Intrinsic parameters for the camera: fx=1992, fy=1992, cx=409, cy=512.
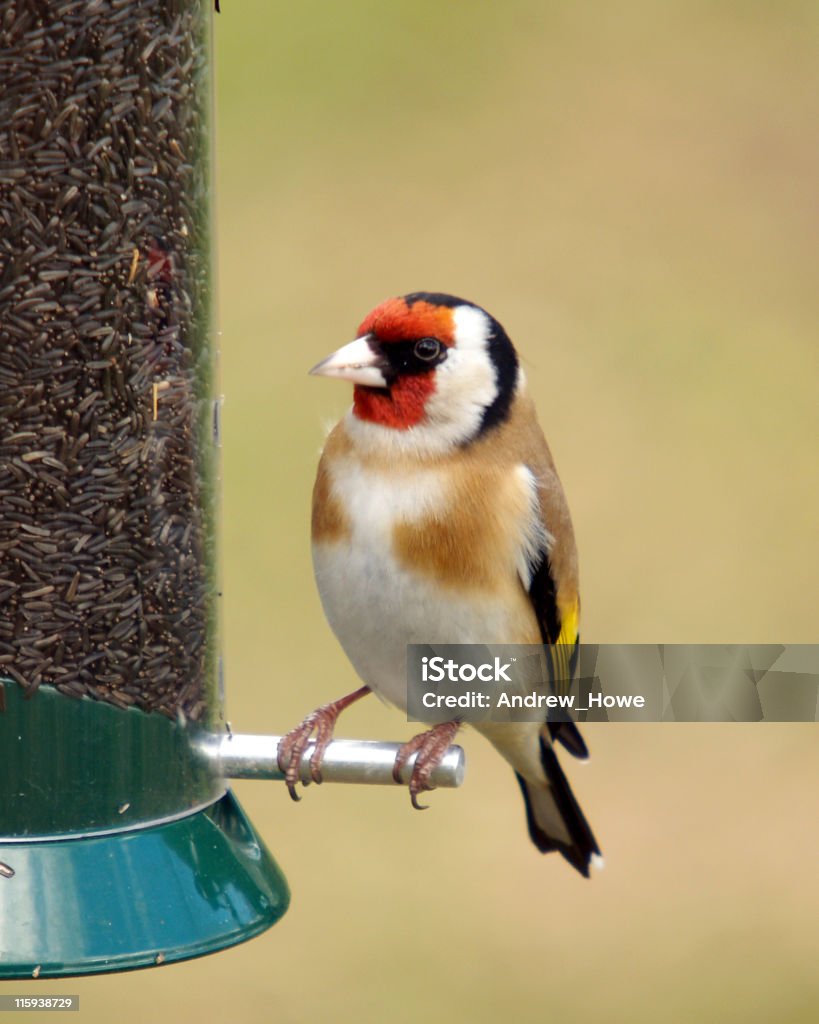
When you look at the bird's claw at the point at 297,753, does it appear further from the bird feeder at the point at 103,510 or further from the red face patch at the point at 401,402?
the red face patch at the point at 401,402

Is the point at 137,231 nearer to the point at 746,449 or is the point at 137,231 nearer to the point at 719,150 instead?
the point at 746,449

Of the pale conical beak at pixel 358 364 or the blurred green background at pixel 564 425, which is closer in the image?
the pale conical beak at pixel 358 364

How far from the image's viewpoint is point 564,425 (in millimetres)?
9070

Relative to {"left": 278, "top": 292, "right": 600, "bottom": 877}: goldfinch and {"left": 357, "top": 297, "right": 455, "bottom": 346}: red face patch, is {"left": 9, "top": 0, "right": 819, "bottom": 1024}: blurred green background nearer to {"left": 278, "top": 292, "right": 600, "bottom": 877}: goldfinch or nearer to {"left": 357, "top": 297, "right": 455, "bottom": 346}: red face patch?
{"left": 278, "top": 292, "right": 600, "bottom": 877}: goldfinch

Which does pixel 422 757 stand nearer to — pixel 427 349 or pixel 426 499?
pixel 426 499

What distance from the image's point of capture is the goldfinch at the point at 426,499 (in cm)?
405

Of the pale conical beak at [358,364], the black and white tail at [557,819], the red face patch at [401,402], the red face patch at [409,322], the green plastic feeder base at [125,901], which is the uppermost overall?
the red face patch at [409,322]

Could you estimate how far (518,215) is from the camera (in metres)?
10.0

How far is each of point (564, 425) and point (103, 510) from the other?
18.2 feet

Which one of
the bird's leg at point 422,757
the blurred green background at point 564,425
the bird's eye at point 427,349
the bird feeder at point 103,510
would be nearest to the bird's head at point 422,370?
the bird's eye at point 427,349

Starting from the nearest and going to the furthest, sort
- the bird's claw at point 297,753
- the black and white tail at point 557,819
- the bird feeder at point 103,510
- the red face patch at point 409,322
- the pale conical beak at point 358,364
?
the bird feeder at point 103,510 < the bird's claw at point 297,753 < the pale conical beak at point 358,364 < the red face patch at point 409,322 < the black and white tail at point 557,819

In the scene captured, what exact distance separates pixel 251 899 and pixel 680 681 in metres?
1.99

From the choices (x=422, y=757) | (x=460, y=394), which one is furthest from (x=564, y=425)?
(x=422, y=757)

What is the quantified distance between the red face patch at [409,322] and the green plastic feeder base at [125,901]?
1060mm
